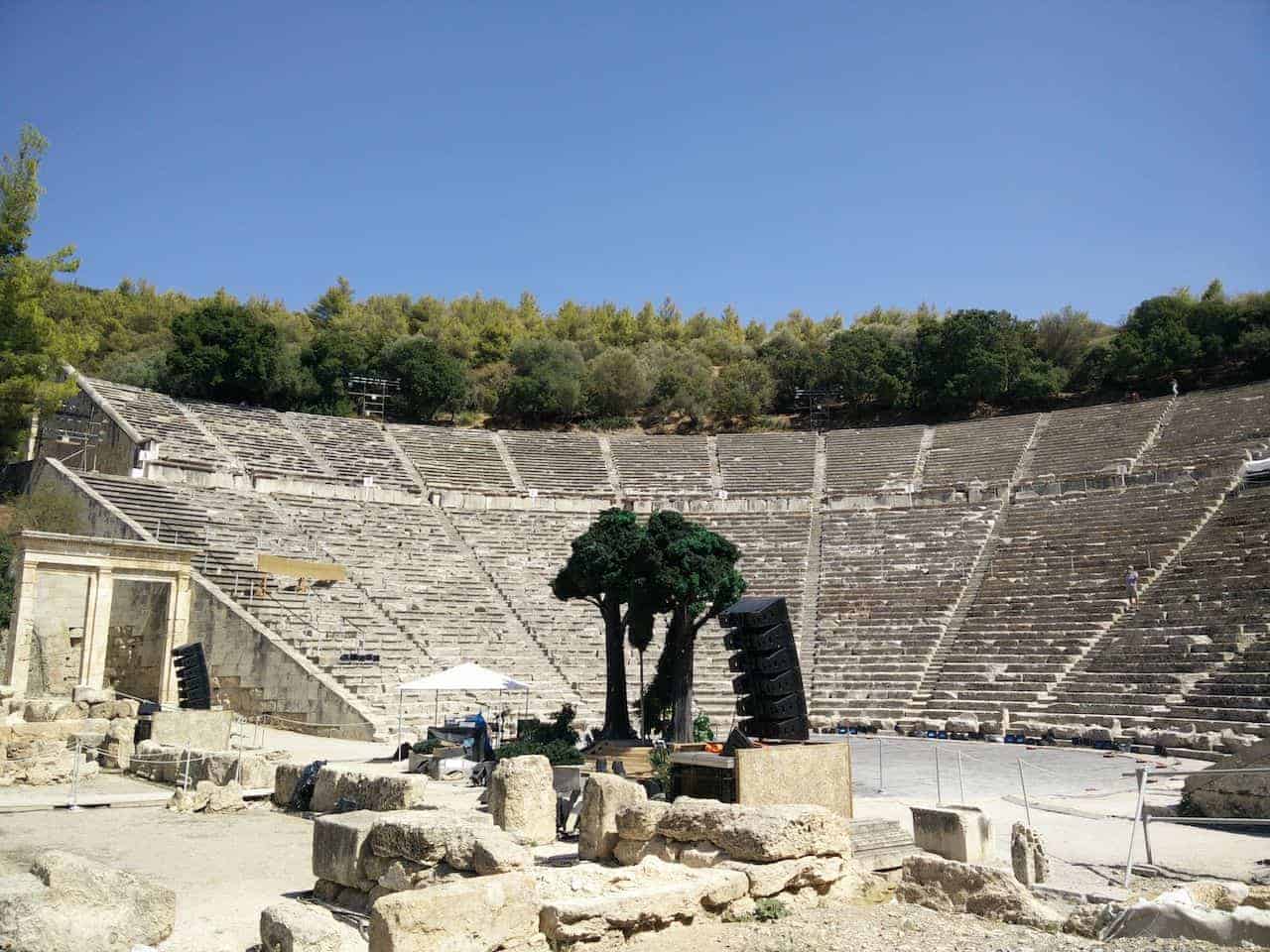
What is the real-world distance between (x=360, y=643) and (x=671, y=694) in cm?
927

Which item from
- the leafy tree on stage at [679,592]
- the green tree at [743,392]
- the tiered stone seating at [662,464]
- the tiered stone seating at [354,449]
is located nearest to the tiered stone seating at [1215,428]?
the tiered stone seating at [662,464]

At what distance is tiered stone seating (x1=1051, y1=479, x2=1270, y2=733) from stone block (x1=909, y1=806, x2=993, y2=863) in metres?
10.7

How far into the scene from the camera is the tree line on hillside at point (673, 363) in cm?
3697

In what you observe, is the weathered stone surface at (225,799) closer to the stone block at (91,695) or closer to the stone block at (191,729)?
the stone block at (191,729)

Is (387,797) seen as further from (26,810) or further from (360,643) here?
(360,643)

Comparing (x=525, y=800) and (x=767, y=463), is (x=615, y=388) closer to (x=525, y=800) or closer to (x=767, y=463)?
(x=767, y=463)

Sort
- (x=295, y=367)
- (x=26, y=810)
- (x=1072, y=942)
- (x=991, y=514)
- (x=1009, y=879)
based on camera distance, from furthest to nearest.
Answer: (x=295, y=367)
(x=991, y=514)
(x=26, y=810)
(x=1009, y=879)
(x=1072, y=942)

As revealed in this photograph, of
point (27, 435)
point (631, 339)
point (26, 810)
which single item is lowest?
point (26, 810)

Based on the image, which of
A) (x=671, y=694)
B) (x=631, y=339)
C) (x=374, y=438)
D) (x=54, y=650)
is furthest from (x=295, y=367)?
(x=671, y=694)

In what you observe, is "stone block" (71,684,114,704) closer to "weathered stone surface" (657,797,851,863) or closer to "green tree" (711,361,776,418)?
"weathered stone surface" (657,797,851,863)

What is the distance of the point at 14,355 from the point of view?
2300cm

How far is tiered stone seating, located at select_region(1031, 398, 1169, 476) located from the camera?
96.5 feet

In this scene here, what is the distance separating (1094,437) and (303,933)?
31.9 meters

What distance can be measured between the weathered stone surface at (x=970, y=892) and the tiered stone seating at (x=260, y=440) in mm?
25672
